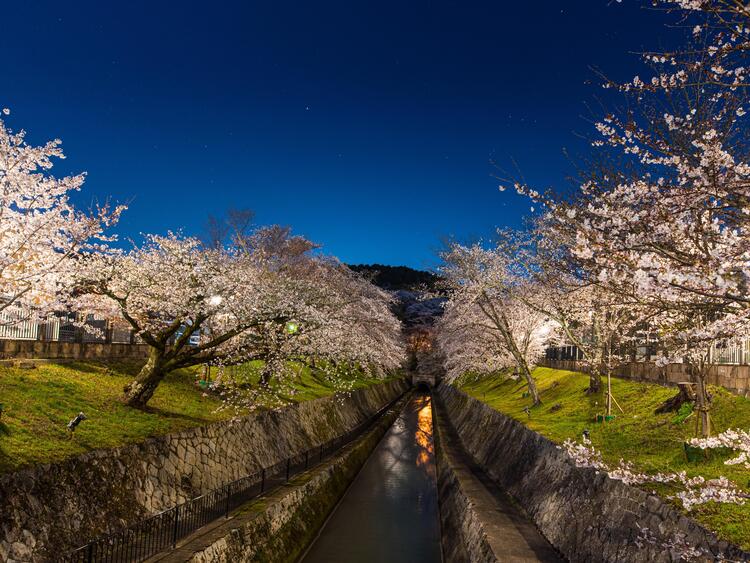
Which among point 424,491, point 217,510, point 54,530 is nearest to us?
point 54,530

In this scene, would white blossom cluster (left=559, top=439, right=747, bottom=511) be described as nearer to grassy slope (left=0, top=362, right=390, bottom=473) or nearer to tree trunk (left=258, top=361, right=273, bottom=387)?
grassy slope (left=0, top=362, right=390, bottom=473)

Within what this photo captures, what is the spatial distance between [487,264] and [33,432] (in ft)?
73.7

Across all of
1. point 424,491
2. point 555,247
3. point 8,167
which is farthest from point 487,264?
point 8,167

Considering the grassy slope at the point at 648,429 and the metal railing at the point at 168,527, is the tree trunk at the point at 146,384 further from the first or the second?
the grassy slope at the point at 648,429

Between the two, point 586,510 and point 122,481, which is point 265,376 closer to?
point 122,481

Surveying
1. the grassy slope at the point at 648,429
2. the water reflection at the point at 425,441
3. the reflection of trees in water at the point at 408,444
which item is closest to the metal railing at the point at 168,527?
the grassy slope at the point at 648,429

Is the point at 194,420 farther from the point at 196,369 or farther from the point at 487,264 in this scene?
the point at 487,264

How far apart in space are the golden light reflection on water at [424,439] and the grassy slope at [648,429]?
615 cm

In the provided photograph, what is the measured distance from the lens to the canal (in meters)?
17.2

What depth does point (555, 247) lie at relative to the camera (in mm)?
18359

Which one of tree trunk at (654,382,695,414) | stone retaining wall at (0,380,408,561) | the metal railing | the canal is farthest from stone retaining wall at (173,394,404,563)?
tree trunk at (654,382,695,414)

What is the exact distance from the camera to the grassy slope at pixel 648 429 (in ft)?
28.6

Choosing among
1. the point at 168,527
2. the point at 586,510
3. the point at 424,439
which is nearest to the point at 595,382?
the point at 586,510

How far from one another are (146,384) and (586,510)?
14392 millimetres
